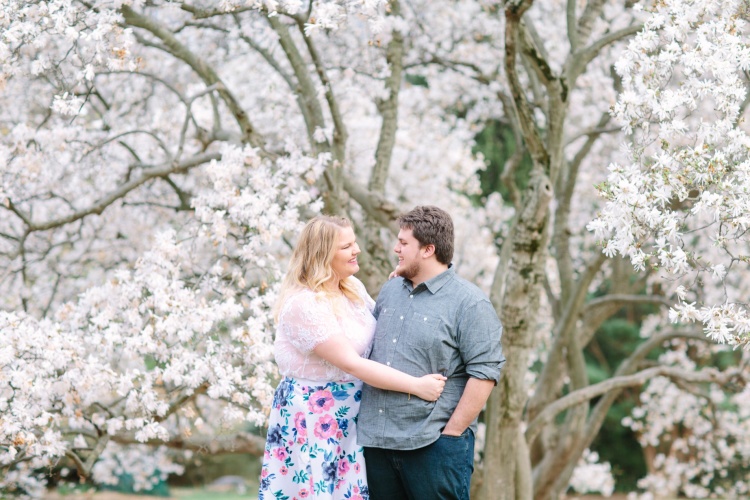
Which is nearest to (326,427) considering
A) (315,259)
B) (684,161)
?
(315,259)

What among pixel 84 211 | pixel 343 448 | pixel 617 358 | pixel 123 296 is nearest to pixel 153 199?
pixel 84 211

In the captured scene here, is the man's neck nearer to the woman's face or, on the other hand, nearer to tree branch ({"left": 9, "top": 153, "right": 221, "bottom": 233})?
the woman's face

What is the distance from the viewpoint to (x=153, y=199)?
654 centimetres

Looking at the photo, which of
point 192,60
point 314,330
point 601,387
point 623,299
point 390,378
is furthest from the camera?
point 623,299

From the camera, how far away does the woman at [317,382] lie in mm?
3072

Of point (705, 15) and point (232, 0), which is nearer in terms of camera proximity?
point (705, 15)

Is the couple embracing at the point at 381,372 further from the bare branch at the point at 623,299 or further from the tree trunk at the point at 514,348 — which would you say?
the bare branch at the point at 623,299

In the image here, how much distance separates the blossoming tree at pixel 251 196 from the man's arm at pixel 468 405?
2.52 feet

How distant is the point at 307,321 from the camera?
3027 millimetres

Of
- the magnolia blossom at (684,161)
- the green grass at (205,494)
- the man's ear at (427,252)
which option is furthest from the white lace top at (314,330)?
the green grass at (205,494)

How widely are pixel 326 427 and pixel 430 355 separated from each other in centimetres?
50

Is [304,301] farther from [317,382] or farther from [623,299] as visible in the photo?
[623,299]

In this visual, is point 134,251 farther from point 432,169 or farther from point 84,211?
point 432,169

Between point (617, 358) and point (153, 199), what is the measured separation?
367 inches
